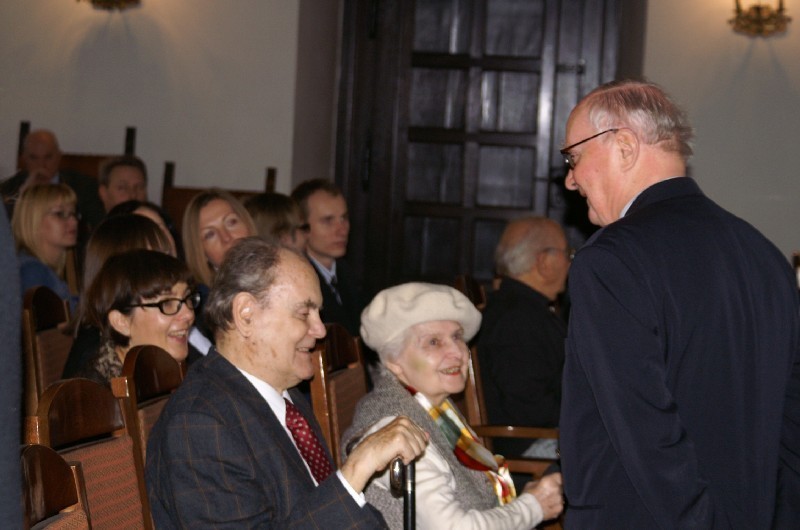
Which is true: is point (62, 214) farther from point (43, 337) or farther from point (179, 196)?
point (179, 196)

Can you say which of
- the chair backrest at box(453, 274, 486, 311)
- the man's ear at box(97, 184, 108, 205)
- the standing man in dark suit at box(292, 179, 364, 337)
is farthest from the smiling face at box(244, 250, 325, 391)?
the man's ear at box(97, 184, 108, 205)

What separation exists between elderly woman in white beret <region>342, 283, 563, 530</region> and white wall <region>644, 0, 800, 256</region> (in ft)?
14.3

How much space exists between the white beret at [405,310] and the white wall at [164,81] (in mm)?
3911

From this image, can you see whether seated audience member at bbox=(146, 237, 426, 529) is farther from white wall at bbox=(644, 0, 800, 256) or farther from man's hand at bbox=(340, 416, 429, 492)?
white wall at bbox=(644, 0, 800, 256)

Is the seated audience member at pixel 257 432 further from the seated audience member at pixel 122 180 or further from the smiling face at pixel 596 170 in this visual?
the seated audience member at pixel 122 180

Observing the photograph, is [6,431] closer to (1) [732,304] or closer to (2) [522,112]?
(1) [732,304]

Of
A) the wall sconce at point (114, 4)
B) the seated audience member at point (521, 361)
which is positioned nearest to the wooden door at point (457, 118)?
the wall sconce at point (114, 4)

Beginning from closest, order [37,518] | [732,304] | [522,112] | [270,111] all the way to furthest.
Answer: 1. [37,518]
2. [732,304]
3. [270,111]
4. [522,112]

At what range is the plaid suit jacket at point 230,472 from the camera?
1916mm

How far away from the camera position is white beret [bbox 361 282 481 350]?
2.79m

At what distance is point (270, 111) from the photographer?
6660 mm

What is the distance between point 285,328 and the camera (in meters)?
2.24

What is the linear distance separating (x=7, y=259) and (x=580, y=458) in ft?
4.21

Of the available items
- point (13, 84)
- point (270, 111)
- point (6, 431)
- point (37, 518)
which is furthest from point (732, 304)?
point (13, 84)
